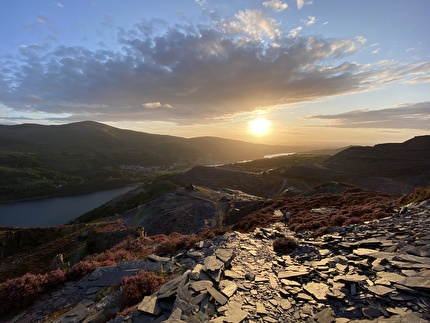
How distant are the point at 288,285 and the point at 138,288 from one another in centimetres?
712

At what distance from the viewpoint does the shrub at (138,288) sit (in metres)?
11.7

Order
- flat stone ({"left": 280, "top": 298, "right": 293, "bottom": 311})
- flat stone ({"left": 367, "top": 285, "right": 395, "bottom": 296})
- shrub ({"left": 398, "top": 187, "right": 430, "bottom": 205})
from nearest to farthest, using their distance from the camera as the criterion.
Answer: flat stone ({"left": 367, "top": 285, "right": 395, "bottom": 296})
flat stone ({"left": 280, "top": 298, "right": 293, "bottom": 311})
shrub ({"left": 398, "top": 187, "right": 430, "bottom": 205})

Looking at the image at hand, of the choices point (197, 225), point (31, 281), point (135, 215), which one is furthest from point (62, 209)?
point (31, 281)

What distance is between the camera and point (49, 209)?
5561 inches

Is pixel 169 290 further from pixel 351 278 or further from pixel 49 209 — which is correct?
pixel 49 209

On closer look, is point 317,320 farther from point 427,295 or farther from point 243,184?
point 243,184

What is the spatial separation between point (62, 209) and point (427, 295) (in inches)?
6412

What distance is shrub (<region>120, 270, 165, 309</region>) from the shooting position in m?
11.7

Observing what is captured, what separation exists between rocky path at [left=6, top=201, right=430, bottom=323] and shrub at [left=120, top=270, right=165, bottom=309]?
1.86ft

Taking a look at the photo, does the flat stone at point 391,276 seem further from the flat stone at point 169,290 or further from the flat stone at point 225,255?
the flat stone at point 169,290

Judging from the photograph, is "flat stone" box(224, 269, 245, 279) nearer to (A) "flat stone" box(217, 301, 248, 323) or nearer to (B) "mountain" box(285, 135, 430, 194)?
(A) "flat stone" box(217, 301, 248, 323)

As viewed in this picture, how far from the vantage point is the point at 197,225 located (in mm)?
52281

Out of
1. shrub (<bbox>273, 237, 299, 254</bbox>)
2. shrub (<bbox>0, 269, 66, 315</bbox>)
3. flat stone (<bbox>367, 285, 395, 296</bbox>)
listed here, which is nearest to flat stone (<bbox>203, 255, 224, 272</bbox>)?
shrub (<bbox>273, 237, 299, 254</bbox>)

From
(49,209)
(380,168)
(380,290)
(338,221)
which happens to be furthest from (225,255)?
(49,209)
